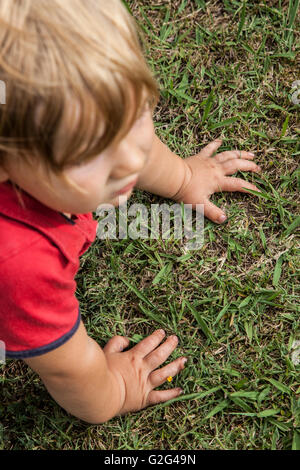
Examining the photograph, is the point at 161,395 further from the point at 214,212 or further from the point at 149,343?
the point at 214,212

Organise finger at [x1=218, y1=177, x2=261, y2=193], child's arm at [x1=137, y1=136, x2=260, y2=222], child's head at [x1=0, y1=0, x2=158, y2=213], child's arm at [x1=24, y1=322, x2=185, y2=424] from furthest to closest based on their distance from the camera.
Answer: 1. finger at [x1=218, y1=177, x2=261, y2=193]
2. child's arm at [x1=137, y1=136, x2=260, y2=222]
3. child's arm at [x1=24, y1=322, x2=185, y2=424]
4. child's head at [x1=0, y1=0, x2=158, y2=213]

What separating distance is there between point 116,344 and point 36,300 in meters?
0.63

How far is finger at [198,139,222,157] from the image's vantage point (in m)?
1.85

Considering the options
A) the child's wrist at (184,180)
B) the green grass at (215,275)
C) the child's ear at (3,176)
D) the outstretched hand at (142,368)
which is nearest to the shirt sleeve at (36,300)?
the child's ear at (3,176)

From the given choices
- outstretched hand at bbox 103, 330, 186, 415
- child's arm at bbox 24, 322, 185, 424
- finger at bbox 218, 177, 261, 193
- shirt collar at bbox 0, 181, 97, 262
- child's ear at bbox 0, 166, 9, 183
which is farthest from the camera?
finger at bbox 218, 177, 261, 193

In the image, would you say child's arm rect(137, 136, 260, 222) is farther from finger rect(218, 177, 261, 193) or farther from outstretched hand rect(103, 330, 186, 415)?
outstretched hand rect(103, 330, 186, 415)

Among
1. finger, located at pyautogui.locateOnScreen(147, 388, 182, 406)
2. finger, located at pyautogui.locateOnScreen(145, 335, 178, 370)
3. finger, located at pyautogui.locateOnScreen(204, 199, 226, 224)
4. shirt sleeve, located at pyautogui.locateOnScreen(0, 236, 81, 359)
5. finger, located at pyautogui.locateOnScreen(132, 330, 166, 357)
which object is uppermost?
shirt sleeve, located at pyautogui.locateOnScreen(0, 236, 81, 359)

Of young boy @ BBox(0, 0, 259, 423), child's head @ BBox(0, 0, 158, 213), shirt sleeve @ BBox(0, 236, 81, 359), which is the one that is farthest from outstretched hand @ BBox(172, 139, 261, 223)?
child's head @ BBox(0, 0, 158, 213)

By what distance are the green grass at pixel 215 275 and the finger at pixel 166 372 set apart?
0.11ft

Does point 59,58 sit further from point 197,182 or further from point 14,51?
point 197,182

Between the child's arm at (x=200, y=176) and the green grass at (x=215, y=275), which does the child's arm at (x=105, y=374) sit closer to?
the green grass at (x=215, y=275)

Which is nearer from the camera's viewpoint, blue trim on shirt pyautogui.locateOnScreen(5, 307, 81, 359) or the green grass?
blue trim on shirt pyautogui.locateOnScreen(5, 307, 81, 359)

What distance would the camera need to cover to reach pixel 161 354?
1650mm

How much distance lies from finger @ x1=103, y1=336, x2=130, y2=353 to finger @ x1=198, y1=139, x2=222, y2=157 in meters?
0.71
